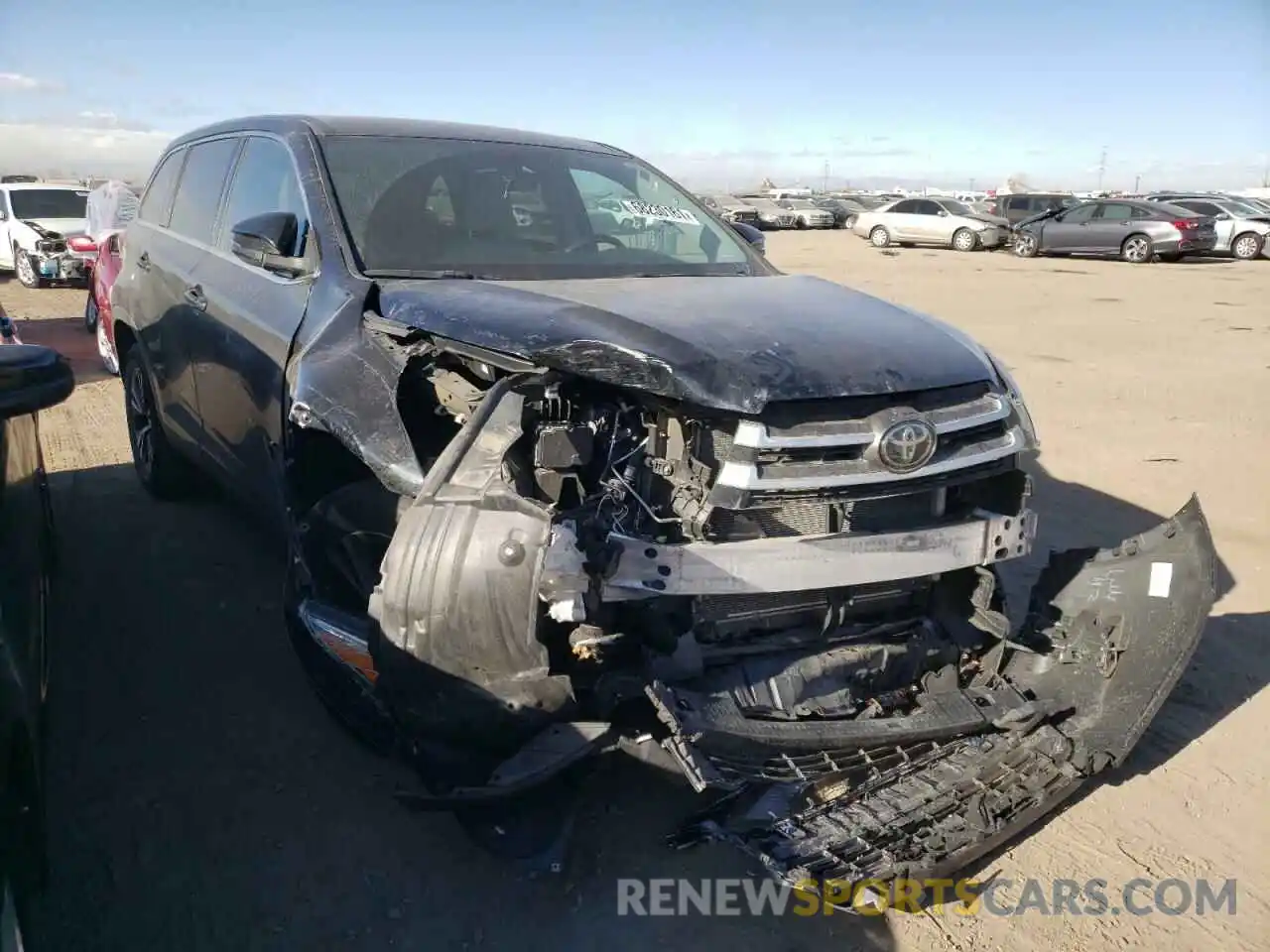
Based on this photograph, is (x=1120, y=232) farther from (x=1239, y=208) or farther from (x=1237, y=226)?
(x=1239, y=208)

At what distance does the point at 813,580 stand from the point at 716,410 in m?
0.55

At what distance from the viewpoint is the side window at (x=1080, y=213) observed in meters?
25.0

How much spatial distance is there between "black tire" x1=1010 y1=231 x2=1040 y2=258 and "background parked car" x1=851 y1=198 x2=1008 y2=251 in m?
1.46

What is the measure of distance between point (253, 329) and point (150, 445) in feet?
7.62

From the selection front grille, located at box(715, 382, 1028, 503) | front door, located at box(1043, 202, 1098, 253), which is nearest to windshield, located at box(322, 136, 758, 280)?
front grille, located at box(715, 382, 1028, 503)

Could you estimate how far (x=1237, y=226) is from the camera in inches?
963

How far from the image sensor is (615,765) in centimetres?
271

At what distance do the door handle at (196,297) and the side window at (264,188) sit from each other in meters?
0.22

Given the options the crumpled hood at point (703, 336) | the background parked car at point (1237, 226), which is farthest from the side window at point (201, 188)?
the background parked car at point (1237, 226)

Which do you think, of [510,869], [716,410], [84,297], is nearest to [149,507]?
[510,869]

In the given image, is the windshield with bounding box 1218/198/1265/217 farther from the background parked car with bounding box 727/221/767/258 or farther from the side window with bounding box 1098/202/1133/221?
the background parked car with bounding box 727/221/767/258

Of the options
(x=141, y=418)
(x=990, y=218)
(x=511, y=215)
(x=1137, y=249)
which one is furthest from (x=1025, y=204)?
(x=511, y=215)

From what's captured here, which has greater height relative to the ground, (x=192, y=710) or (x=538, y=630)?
(x=538, y=630)

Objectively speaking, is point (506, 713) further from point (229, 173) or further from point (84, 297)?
point (84, 297)
